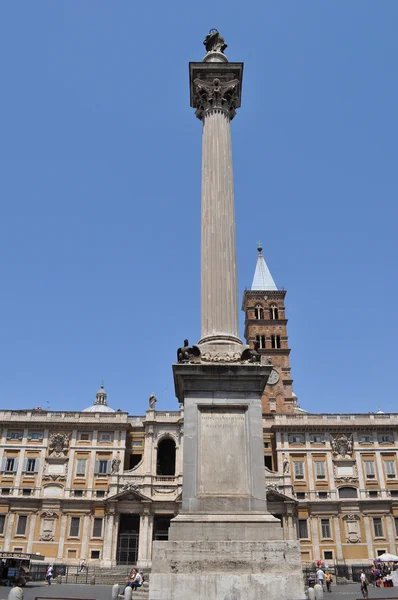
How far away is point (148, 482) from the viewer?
194 feet

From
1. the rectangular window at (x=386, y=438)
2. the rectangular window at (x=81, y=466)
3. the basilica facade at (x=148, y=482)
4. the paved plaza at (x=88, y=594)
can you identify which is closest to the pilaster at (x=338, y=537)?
the basilica facade at (x=148, y=482)

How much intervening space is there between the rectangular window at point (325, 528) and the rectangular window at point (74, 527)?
27.0m

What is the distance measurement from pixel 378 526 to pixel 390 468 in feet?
21.7

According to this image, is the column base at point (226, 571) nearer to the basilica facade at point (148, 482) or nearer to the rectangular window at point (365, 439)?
the basilica facade at point (148, 482)

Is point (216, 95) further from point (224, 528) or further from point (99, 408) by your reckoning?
point (99, 408)

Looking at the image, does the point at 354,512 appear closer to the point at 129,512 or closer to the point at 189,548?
the point at 129,512

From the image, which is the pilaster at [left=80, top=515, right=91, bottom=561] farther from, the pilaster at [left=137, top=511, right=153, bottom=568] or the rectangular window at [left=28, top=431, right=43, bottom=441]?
the rectangular window at [left=28, top=431, right=43, bottom=441]

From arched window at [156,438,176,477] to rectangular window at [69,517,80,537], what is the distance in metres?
11.2

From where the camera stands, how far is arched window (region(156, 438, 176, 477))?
214 feet

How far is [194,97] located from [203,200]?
16.7 feet

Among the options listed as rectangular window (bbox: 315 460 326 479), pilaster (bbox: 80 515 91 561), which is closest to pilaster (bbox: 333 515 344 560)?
rectangular window (bbox: 315 460 326 479)

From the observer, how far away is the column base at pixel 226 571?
12422mm

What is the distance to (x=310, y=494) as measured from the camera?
60.1 metres

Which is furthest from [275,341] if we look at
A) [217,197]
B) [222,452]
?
[222,452]
